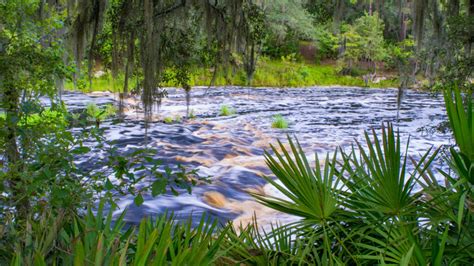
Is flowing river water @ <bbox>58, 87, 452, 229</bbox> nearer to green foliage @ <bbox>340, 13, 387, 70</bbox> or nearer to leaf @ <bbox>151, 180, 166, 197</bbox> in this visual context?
leaf @ <bbox>151, 180, 166, 197</bbox>

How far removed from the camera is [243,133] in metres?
12.3

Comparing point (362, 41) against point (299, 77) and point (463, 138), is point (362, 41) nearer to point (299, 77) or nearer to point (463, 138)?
point (299, 77)

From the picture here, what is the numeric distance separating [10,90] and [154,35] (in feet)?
4.91

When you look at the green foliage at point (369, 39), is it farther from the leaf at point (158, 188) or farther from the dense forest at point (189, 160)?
the leaf at point (158, 188)

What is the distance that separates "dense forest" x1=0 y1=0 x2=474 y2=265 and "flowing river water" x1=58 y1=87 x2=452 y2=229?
125 millimetres

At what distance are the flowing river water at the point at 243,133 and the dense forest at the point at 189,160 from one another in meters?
0.13

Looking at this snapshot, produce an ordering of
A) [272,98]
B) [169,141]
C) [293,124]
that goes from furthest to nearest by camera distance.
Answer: [272,98] < [293,124] < [169,141]

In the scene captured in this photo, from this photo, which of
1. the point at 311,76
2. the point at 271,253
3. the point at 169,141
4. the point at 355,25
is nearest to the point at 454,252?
the point at 271,253

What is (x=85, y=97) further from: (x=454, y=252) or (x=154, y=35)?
(x=454, y=252)

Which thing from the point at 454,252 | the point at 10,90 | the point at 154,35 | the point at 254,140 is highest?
the point at 154,35

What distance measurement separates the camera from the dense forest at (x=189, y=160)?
203 centimetres

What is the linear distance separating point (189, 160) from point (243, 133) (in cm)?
316

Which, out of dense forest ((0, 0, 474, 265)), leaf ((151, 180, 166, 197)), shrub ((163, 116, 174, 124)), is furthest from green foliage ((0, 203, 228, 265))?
shrub ((163, 116, 174, 124))

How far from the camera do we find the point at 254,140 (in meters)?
11.5
